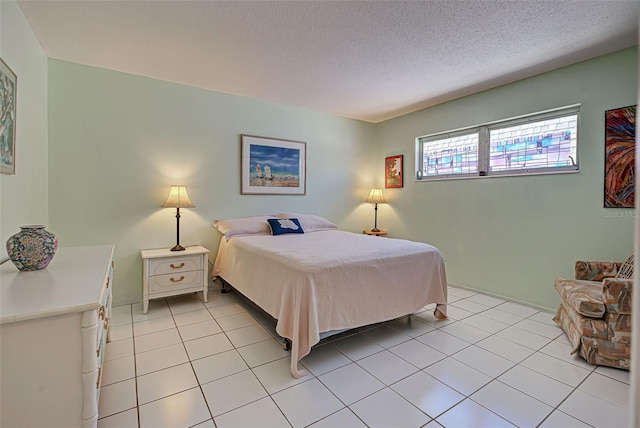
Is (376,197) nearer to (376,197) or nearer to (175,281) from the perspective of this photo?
(376,197)

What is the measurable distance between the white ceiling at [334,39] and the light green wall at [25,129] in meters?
0.18

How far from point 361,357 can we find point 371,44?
2491 millimetres

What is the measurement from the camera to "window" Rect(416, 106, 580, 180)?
296cm

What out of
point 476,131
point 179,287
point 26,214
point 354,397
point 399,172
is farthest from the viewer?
point 399,172

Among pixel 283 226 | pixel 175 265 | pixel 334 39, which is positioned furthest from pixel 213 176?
pixel 334 39

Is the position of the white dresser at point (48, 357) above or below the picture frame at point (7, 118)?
below

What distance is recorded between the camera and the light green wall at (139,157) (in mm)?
2861

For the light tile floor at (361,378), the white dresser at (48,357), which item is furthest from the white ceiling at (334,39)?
the light tile floor at (361,378)

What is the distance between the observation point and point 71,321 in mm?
1165

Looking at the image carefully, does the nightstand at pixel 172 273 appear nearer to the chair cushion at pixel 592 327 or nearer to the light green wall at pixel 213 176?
the light green wall at pixel 213 176

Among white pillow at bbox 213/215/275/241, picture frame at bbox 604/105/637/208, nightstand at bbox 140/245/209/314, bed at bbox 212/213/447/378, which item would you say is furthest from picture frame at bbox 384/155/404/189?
nightstand at bbox 140/245/209/314

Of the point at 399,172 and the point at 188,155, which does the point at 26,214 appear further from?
the point at 399,172

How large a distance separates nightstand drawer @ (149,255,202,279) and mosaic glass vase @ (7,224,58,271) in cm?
131

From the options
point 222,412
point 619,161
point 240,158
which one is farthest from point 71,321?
point 619,161
